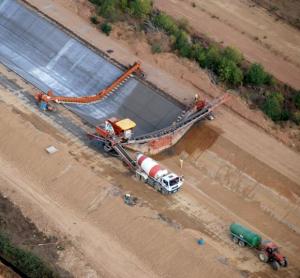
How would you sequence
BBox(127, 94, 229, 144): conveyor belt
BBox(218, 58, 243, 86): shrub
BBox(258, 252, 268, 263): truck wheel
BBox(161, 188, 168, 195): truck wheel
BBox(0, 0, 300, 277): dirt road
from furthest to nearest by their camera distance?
BBox(218, 58, 243, 86): shrub
BBox(127, 94, 229, 144): conveyor belt
BBox(161, 188, 168, 195): truck wheel
BBox(258, 252, 268, 263): truck wheel
BBox(0, 0, 300, 277): dirt road

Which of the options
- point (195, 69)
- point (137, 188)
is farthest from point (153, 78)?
point (137, 188)

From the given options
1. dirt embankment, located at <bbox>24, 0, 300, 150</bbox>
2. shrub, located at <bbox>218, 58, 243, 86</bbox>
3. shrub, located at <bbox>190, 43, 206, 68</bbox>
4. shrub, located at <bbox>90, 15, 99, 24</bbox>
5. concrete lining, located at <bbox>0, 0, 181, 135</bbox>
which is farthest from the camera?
shrub, located at <bbox>90, 15, 99, 24</bbox>

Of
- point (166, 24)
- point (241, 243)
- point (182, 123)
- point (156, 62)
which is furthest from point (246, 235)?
point (166, 24)

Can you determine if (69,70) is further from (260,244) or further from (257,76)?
(260,244)

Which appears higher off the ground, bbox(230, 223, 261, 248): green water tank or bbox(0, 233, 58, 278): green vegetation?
bbox(230, 223, 261, 248): green water tank

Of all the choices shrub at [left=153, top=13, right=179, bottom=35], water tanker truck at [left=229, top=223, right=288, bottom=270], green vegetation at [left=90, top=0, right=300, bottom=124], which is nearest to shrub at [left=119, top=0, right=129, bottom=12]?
green vegetation at [left=90, top=0, right=300, bottom=124]

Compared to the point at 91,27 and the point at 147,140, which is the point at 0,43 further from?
the point at 147,140

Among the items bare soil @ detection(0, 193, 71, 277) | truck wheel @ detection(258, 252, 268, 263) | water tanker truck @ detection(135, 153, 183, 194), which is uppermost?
truck wheel @ detection(258, 252, 268, 263)

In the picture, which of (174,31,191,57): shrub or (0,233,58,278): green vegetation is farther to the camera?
(174,31,191,57): shrub

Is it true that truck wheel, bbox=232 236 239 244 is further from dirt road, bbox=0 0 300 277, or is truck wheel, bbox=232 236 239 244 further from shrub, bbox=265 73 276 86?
shrub, bbox=265 73 276 86
